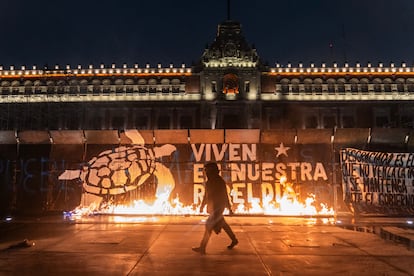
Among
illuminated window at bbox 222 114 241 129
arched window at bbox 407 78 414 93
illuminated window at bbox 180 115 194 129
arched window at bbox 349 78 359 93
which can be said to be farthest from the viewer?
arched window at bbox 407 78 414 93

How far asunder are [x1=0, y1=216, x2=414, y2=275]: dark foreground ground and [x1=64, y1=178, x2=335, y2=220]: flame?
10.4 ft

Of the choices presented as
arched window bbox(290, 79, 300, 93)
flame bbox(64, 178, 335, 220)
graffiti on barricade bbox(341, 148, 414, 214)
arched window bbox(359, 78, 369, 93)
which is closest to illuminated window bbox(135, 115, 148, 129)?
arched window bbox(290, 79, 300, 93)

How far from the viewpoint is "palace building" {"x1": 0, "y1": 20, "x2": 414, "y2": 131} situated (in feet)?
162

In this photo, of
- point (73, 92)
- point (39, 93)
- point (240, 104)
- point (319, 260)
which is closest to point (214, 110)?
point (240, 104)

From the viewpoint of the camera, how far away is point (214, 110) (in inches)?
1925

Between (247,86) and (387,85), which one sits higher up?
(387,85)

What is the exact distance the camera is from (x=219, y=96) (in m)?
49.1

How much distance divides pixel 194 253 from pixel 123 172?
384 inches

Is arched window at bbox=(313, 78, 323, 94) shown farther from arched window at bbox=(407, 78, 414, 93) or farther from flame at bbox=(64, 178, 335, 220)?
flame at bbox=(64, 178, 335, 220)

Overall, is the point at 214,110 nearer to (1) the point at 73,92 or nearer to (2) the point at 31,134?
(1) the point at 73,92

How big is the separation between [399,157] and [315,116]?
117 feet

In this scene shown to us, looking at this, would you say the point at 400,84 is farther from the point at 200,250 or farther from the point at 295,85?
the point at 200,250

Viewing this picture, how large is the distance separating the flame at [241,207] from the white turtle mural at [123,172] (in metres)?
0.45

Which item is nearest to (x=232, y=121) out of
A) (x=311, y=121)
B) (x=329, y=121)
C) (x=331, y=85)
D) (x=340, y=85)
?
(x=311, y=121)
